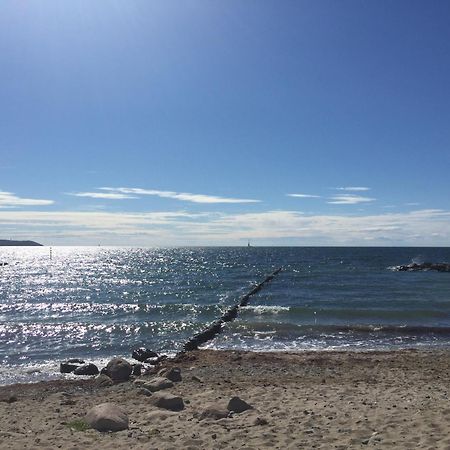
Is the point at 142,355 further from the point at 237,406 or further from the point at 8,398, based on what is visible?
the point at 237,406

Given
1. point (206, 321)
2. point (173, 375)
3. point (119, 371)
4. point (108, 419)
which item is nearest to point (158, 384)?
point (173, 375)

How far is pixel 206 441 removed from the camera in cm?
933

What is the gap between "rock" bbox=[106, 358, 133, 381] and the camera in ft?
54.0

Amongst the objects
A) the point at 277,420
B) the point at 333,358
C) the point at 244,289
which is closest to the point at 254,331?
the point at 333,358

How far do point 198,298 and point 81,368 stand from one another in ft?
95.1

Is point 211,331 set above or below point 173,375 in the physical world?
below

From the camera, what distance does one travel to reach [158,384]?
47.0 ft

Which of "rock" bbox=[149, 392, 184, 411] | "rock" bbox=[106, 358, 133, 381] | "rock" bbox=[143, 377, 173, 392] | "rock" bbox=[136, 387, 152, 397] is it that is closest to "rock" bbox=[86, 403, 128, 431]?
"rock" bbox=[149, 392, 184, 411]

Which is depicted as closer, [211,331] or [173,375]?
[173,375]

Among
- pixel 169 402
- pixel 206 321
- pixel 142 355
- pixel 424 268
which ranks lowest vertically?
pixel 206 321

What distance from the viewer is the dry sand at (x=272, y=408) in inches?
366

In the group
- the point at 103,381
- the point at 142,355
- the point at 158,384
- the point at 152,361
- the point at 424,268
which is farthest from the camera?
the point at 424,268

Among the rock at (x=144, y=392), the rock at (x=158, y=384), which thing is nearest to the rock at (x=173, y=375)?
the rock at (x=158, y=384)

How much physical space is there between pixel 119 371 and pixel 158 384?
8.90ft
